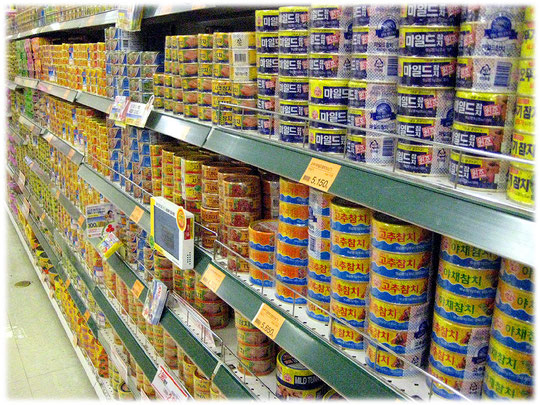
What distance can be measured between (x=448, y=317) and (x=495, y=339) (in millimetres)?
89

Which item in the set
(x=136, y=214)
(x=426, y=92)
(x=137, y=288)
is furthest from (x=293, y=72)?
(x=137, y=288)

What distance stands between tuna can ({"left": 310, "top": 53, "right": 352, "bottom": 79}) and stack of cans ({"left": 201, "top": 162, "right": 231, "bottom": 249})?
1.97ft

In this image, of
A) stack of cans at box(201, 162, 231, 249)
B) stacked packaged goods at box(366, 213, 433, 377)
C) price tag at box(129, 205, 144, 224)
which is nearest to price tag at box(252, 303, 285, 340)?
stacked packaged goods at box(366, 213, 433, 377)

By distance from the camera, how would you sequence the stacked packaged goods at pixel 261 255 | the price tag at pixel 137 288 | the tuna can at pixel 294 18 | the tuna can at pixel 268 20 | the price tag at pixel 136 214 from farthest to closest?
the price tag at pixel 137 288 < the price tag at pixel 136 214 < the stacked packaged goods at pixel 261 255 < the tuna can at pixel 268 20 < the tuna can at pixel 294 18

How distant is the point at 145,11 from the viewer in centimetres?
196

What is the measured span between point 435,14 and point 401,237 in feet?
1.29

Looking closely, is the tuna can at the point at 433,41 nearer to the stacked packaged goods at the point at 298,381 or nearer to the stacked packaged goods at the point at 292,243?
the stacked packaged goods at the point at 292,243

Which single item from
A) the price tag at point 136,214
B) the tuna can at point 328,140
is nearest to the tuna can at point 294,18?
the tuna can at point 328,140

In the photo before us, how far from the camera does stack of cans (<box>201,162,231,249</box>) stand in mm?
1631

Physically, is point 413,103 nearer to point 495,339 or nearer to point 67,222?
point 495,339

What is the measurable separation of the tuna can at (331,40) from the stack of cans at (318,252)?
316 millimetres

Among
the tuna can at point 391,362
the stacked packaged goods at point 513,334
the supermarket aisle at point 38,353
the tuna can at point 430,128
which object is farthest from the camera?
the supermarket aisle at point 38,353

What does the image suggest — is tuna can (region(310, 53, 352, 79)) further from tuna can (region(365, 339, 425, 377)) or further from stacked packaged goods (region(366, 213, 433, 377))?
tuna can (region(365, 339, 425, 377))

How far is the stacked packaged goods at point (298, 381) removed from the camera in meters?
1.34
